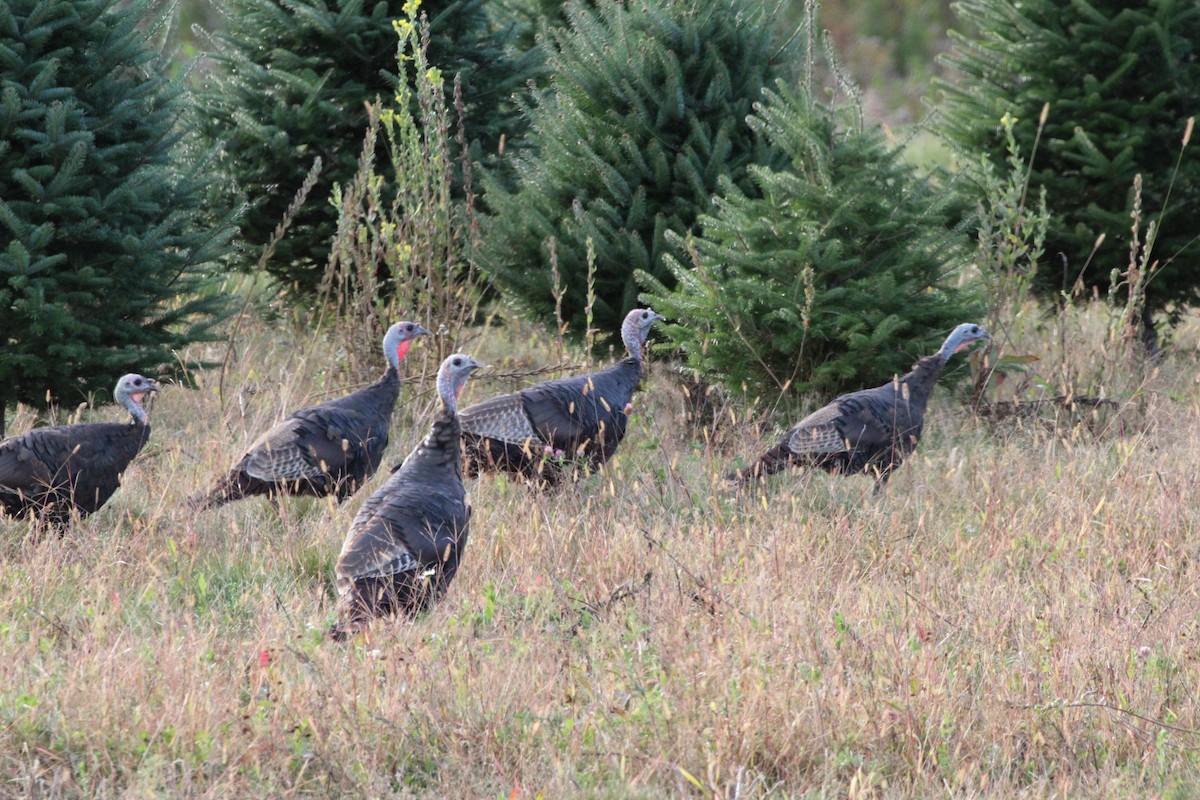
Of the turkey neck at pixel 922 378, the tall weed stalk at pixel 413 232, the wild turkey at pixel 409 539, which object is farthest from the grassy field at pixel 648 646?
the tall weed stalk at pixel 413 232

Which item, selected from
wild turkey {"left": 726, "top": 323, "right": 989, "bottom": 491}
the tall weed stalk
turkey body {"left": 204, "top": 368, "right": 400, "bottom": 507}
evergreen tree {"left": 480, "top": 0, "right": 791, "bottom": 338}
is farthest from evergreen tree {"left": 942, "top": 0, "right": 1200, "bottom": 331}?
turkey body {"left": 204, "top": 368, "right": 400, "bottom": 507}

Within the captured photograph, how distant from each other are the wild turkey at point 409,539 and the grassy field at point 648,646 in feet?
0.42

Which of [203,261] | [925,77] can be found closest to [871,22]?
[925,77]

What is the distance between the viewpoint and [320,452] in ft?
19.1

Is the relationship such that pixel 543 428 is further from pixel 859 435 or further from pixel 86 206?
pixel 86 206

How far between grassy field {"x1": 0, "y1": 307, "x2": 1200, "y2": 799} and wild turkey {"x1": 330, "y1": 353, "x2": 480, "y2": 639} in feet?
0.42

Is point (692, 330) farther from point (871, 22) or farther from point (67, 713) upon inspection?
point (871, 22)

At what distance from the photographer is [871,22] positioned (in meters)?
22.4

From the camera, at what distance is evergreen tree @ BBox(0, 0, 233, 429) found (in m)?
6.17

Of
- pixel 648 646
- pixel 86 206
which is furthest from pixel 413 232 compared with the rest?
pixel 648 646

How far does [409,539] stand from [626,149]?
146 inches

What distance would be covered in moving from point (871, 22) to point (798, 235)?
16.9 meters

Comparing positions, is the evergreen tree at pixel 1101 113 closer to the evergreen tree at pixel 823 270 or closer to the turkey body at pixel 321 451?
the evergreen tree at pixel 823 270

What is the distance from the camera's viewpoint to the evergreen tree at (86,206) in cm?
617
